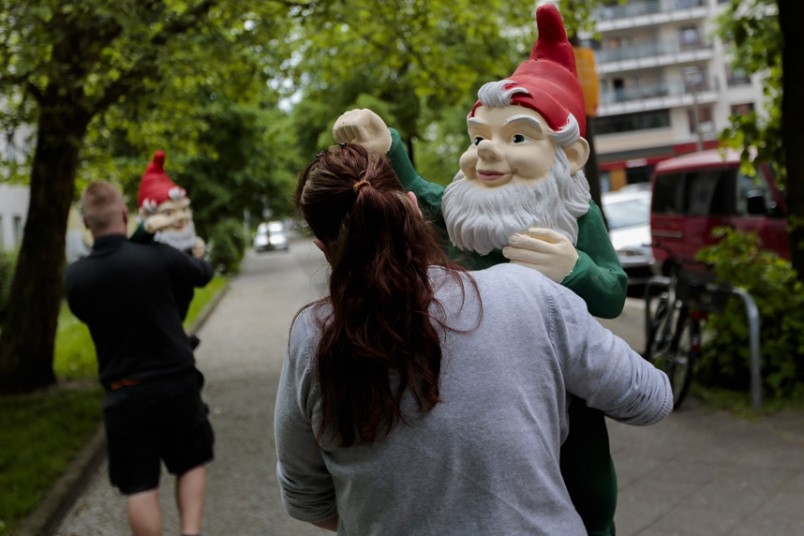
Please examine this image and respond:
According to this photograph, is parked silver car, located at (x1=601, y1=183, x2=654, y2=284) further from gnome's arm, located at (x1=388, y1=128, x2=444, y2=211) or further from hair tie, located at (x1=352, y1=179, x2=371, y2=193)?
hair tie, located at (x1=352, y1=179, x2=371, y2=193)

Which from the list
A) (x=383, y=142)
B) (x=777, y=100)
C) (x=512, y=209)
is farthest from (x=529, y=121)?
(x=777, y=100)

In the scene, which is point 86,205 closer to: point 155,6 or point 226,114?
point 155,6

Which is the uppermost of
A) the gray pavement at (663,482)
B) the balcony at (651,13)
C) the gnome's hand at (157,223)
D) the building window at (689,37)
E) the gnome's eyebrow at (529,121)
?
the balcony at (651,13)

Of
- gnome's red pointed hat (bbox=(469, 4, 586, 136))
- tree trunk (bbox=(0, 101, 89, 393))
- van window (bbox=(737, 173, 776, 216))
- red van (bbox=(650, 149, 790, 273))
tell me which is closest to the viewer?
gnome's red pointed hat (bbox=(469, 4, 586, 136))

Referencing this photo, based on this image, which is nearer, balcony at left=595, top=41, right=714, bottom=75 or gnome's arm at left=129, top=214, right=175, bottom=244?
gnome's arm at left=129, top=214, right=175, bottom=244

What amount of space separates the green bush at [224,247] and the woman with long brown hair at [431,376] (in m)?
30.5

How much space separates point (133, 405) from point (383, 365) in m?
2.95

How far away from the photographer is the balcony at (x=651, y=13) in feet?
187

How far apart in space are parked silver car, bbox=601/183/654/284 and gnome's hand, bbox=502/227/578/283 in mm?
11437

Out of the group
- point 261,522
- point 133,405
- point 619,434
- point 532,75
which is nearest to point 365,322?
point 532,75

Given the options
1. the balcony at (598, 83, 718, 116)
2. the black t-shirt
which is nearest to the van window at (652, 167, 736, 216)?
the black t-shirt

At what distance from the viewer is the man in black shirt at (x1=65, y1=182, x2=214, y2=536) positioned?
4441mm

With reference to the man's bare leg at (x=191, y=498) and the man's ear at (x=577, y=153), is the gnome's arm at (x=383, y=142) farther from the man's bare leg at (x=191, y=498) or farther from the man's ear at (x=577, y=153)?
the man's bare leg at (x=191, y=498)

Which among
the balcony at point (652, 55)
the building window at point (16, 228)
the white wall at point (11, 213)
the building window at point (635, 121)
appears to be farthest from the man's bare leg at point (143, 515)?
the balcony at point (652, 55)
